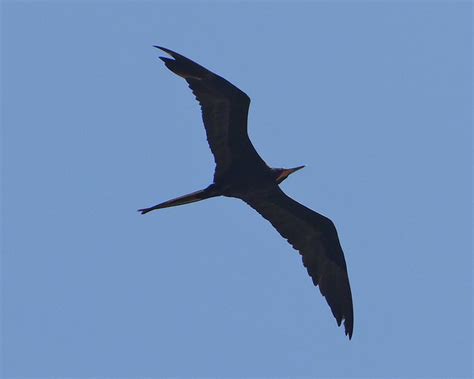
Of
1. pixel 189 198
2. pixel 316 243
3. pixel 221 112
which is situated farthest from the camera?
pixel 316 243

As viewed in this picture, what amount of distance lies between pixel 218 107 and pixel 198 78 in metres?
0.61

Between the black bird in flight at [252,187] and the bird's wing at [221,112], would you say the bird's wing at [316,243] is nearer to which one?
the black bird in flight at [252,187]

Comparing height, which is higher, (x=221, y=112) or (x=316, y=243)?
(x=221, y=112)

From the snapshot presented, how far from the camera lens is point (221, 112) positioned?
1923 cm

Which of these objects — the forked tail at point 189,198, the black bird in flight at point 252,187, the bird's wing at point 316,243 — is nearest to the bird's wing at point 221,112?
the black bird in flight at point 252,187

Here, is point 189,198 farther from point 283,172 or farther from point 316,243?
point 316,243

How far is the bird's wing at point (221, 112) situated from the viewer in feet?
61.7

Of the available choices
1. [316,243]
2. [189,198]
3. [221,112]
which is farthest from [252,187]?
[316,243]

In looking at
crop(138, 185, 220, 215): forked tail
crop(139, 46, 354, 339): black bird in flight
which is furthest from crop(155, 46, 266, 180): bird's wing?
crop(138, 185, 220, 215): forked tail

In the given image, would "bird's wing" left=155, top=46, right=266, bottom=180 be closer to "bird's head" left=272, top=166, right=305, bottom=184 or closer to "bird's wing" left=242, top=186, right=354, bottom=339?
"bird's head" left=272, top=166, right=305, bottom=184

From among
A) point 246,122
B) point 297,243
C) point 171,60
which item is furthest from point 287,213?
point 171,60

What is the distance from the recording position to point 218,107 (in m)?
19.2

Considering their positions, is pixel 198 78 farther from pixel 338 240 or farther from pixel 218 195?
pixel 338 240

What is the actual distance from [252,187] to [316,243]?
5.46 ft
